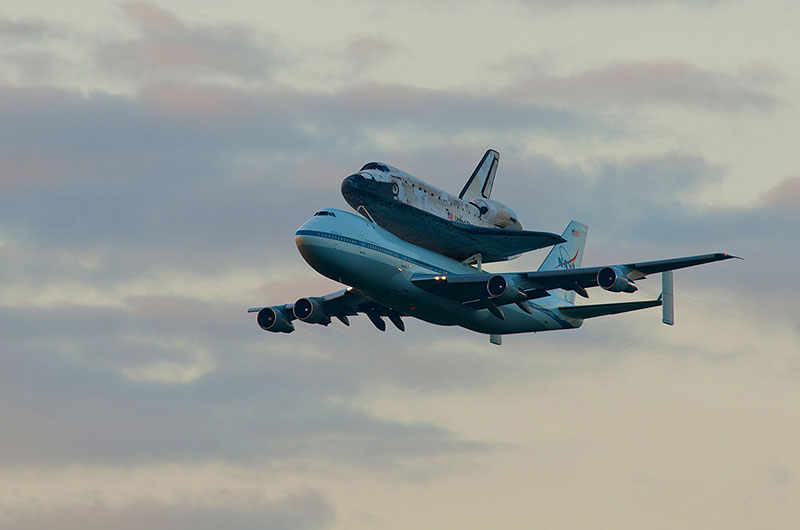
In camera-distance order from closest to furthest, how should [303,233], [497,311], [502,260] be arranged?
[303,233]
[497,311]
[502,260]

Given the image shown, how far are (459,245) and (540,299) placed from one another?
9.32 metres

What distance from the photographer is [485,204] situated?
9988 cm

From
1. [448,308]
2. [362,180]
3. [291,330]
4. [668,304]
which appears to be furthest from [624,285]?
[291,330]

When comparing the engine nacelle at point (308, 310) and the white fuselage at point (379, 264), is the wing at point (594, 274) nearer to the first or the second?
the white fuselage at point (379, 264)

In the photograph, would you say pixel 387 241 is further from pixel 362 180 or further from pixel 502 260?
pixel 502 260

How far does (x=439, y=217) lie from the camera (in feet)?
310

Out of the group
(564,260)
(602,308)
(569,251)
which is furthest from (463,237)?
(569,251)

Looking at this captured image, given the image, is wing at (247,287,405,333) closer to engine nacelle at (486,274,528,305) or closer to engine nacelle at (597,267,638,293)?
engine nacelle at (486,274,528,305)

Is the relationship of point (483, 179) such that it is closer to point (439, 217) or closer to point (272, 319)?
point (439, 217)

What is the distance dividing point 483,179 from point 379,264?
17.9m

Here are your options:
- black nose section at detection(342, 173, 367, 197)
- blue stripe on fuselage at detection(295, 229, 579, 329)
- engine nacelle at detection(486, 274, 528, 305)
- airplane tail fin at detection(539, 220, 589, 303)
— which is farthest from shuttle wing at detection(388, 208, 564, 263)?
airplane tail fin at detection(539, 220, 589, 303)

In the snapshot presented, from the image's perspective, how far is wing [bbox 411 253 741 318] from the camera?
9200 cm

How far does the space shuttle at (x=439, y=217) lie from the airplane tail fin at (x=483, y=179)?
0.20m

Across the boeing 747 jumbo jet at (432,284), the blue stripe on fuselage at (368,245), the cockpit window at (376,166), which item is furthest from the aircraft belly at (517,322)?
the cockpit window at (376,166)
